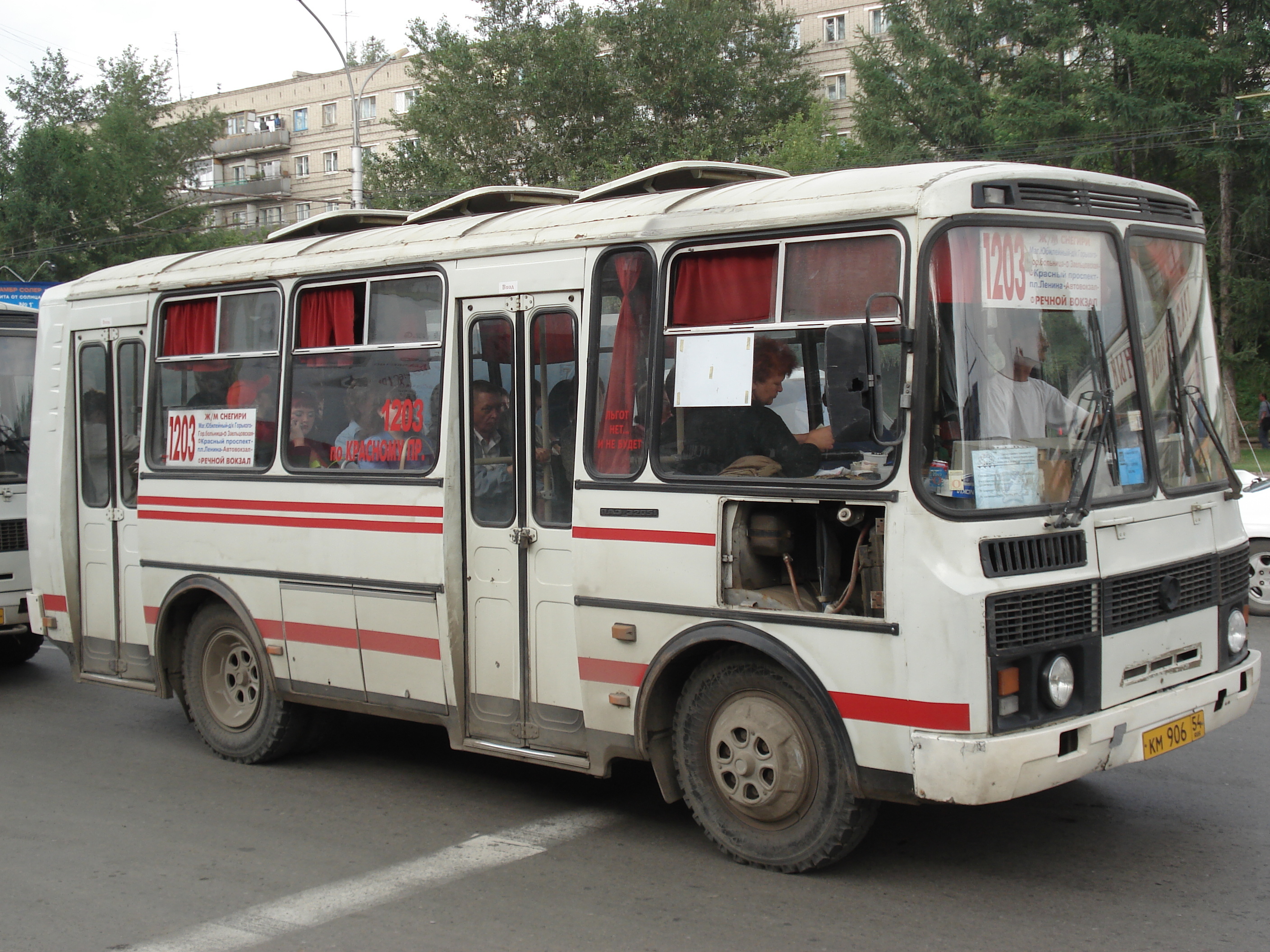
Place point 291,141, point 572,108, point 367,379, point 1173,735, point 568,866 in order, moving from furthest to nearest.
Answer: point 291,141
point 572,108
point 367,379
point 568,866
point 1173,735

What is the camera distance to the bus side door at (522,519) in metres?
6.05

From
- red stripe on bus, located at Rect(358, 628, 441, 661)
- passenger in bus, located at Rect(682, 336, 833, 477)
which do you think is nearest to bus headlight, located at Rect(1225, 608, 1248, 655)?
passenger in bus, located at Rect(682, 336, 833, 477)

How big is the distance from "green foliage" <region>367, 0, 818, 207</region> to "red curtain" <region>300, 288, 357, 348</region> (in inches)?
1194

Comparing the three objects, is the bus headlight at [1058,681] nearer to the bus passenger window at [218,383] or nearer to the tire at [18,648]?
the bus passenger window at [218,383]

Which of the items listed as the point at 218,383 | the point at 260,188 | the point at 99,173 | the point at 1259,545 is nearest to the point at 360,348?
the point at 218,383

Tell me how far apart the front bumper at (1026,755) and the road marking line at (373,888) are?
1948mm

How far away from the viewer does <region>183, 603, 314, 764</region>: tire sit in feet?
24.7

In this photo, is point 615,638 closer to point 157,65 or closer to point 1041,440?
point 1041,440

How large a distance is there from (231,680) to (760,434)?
4.27 m

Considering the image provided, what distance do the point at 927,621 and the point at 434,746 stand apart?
13.5 ft

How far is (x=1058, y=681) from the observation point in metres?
4.78

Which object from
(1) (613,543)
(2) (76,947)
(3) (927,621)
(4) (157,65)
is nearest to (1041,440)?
(3) (927,621)

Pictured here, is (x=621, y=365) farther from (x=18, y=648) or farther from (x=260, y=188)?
(x=260, y=188)

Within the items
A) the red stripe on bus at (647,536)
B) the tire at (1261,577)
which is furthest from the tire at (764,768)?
the tire at (1261,577)
